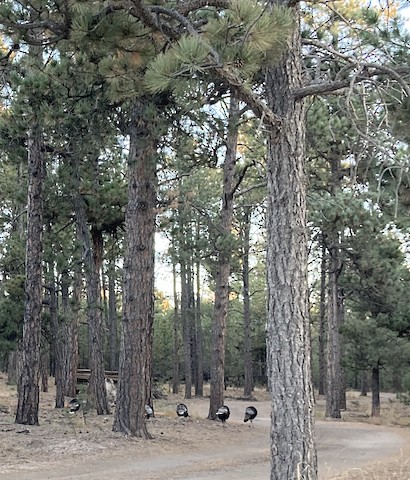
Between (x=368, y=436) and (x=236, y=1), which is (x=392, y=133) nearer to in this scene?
(x=236, y=1)

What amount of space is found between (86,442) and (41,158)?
5.55m

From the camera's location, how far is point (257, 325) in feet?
117

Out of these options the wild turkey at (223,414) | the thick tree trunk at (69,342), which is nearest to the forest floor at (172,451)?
the wild turkey at (223,414)

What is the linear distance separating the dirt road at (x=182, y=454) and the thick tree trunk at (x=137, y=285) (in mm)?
556

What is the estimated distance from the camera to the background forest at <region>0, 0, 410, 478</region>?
5.09 m

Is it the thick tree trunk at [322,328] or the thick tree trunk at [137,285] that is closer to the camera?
the thick tree trunk at [137,285]

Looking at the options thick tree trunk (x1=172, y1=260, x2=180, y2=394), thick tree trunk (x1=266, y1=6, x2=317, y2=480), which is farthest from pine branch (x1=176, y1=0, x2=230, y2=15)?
thick tree trunk (x1=172, y1=260, x2=180, y2=394)

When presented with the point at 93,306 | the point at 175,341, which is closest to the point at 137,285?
the point at 93,306

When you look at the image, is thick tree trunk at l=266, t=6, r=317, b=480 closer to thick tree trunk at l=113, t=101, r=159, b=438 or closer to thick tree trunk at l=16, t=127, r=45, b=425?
thick tree trunk at l=113, t=101, r=159, b=438

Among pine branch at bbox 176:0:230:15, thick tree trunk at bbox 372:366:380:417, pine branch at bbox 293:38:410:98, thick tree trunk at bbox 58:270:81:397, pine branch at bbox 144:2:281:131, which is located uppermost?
pine branch at bbox 176:0:230:15

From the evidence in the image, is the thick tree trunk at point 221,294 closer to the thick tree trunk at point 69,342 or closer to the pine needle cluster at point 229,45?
the thick tree trunk at point 69,342

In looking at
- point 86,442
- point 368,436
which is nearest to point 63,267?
point 86,442

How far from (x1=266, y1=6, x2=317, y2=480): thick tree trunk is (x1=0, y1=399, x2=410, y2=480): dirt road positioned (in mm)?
1662

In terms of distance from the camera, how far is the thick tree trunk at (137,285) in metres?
10.3
